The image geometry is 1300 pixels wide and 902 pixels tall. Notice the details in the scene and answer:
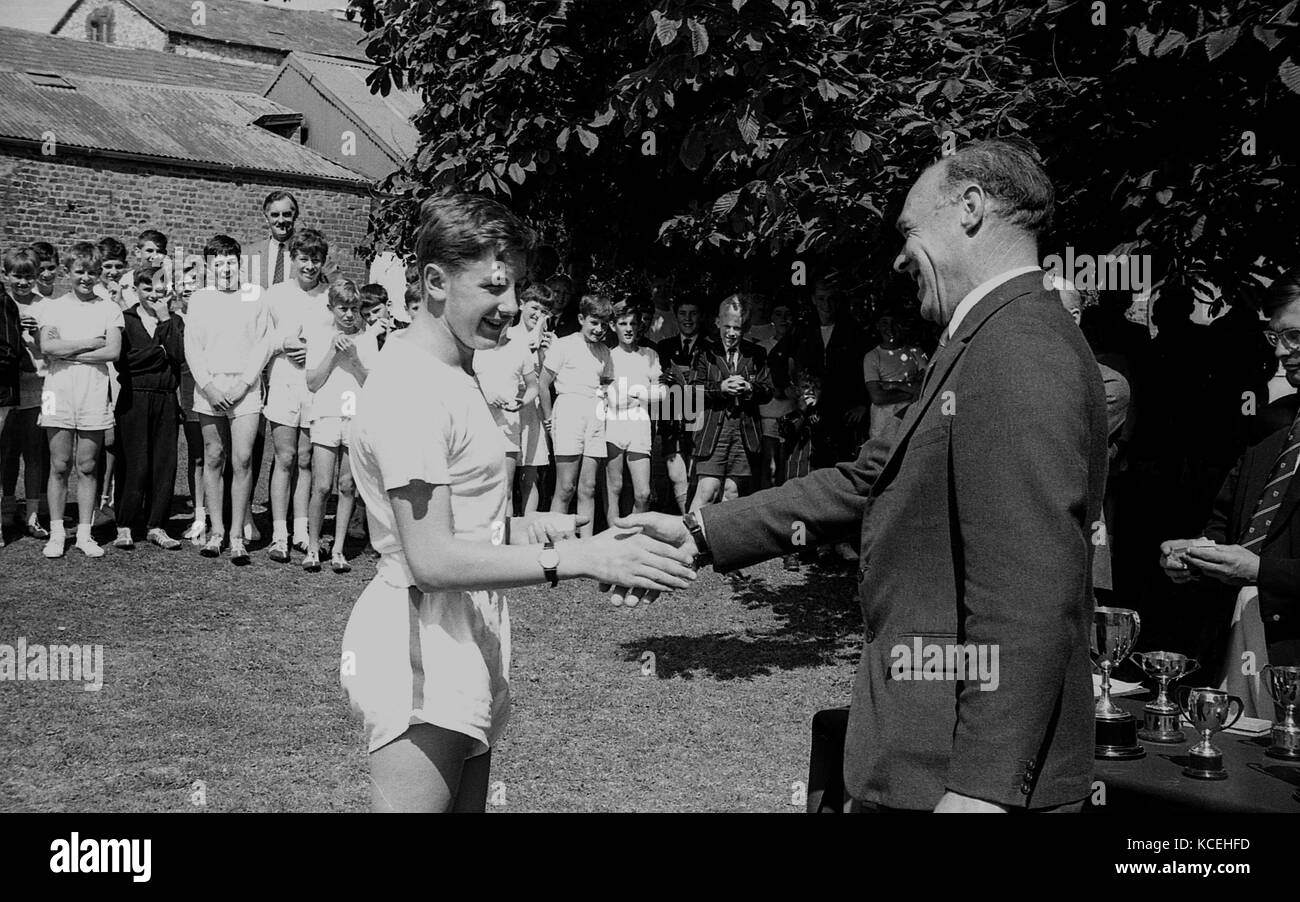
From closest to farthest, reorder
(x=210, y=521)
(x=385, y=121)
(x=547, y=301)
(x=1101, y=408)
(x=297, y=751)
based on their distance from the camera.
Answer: (x=1101, y=408)
(x=297, y=751)
(x=210, y=521)
(x=547, y=301)
(x=385, y=121)

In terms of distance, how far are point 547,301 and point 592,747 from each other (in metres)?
5.41

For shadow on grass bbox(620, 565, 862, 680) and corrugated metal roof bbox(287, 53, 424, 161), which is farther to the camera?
corrugated metal roof bbox(287, 53, 424, 161)

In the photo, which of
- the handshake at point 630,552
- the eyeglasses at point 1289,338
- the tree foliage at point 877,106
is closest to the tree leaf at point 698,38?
the tree foliage at point 877,106

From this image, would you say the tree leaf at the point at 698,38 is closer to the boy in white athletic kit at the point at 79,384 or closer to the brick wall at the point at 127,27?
the boy in white athletic kit at the point at 79,384

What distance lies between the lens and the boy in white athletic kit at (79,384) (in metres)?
9.48

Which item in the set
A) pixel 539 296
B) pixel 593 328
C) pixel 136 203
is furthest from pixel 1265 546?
pixel 136 203

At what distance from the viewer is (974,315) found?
249 centimetres

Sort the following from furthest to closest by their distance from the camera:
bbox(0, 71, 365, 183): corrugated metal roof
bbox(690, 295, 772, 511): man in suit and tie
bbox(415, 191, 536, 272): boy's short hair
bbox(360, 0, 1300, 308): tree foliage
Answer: bbox(0, 71, 365, 183): corrugated metal roof
bbox(690, 295, 772, 511): man in suit and tie
bbox(360, 0, 1300, 308): tree foliage
bbox(415, 191, 536, 272): boy's short hair

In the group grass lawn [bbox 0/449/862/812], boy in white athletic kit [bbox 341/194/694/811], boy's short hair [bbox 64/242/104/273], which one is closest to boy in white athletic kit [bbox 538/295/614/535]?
grass lawn [bbox 0/449/862/812]

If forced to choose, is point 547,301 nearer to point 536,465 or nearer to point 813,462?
point 536,465

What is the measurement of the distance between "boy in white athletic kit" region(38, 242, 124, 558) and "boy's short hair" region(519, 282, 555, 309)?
320 centimetres

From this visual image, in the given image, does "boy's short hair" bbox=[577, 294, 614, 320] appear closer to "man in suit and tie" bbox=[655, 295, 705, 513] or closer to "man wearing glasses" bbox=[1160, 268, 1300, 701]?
"man in suit and tie" bbox=[655, 295, 705, 513]

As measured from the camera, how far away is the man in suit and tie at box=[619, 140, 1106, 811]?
223cm
